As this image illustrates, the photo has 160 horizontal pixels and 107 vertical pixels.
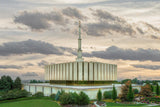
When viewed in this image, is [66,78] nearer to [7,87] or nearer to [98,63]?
[98,63]

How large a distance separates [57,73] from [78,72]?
10321mm

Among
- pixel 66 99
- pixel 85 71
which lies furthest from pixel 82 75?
pixel 66 99

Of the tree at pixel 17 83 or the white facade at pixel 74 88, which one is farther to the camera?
the tree at pixel 17 83

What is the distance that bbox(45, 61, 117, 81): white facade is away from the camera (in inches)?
1988

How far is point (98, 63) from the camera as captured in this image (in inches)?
2061

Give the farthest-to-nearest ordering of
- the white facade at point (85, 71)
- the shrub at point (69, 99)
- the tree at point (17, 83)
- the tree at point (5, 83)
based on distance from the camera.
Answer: the tree at point (17, 83)
the tree at point (5, 83)
the white facade at point (85, 71)
the shrub at point (69, 99)

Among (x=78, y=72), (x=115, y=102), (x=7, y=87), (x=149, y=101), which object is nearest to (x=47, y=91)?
(x=78, y=72)

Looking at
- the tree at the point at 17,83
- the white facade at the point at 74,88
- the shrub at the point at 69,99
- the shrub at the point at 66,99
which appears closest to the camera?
the shrub at the point at 69,99

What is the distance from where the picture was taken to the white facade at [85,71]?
50.5m

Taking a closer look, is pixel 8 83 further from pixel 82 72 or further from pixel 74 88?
pixel 74 88

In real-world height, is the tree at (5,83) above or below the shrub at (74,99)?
below

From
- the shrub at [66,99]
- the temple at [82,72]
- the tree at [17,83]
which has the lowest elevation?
the tree at [17,83]

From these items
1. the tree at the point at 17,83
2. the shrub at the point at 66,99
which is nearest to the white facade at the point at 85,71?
the shrub at the point at 66,99

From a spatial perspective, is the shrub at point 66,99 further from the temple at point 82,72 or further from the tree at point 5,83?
the tree at point 5,83
